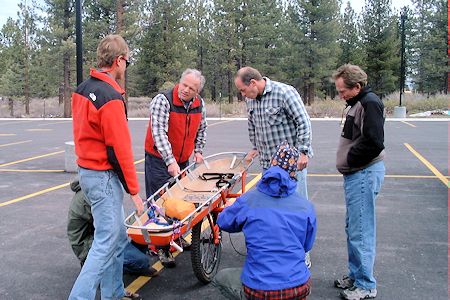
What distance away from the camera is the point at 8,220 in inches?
255

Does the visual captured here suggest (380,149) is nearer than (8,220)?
Yes

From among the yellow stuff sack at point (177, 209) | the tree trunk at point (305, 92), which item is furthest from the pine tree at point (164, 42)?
the yellow stuff sack at point (177, 209)

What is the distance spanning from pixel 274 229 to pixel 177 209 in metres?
1.27

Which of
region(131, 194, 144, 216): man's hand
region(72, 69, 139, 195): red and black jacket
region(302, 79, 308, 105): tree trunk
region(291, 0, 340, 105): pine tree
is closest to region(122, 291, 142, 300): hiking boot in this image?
region(131, 194, 144, 216): man's hand

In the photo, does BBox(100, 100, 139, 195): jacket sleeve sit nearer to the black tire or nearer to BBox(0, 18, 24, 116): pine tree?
the black tire

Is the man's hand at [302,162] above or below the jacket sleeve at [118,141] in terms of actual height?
below

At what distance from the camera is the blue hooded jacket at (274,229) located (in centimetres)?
276

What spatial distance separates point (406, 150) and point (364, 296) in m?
9.82

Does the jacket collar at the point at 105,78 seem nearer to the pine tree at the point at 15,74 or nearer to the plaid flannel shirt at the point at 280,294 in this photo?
the plaid flannel shirt at the point at 280,294

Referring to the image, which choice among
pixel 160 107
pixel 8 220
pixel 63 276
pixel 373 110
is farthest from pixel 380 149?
pixel 8 220

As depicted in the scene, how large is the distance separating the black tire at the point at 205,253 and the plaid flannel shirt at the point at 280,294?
1.37 m

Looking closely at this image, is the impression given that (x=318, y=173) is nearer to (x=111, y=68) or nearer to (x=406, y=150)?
(x=406, y=150)

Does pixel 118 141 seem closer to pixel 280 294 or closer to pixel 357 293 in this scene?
pixel 280 294

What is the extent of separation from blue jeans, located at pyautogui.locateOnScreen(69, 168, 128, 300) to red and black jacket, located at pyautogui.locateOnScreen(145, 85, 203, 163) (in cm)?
140
